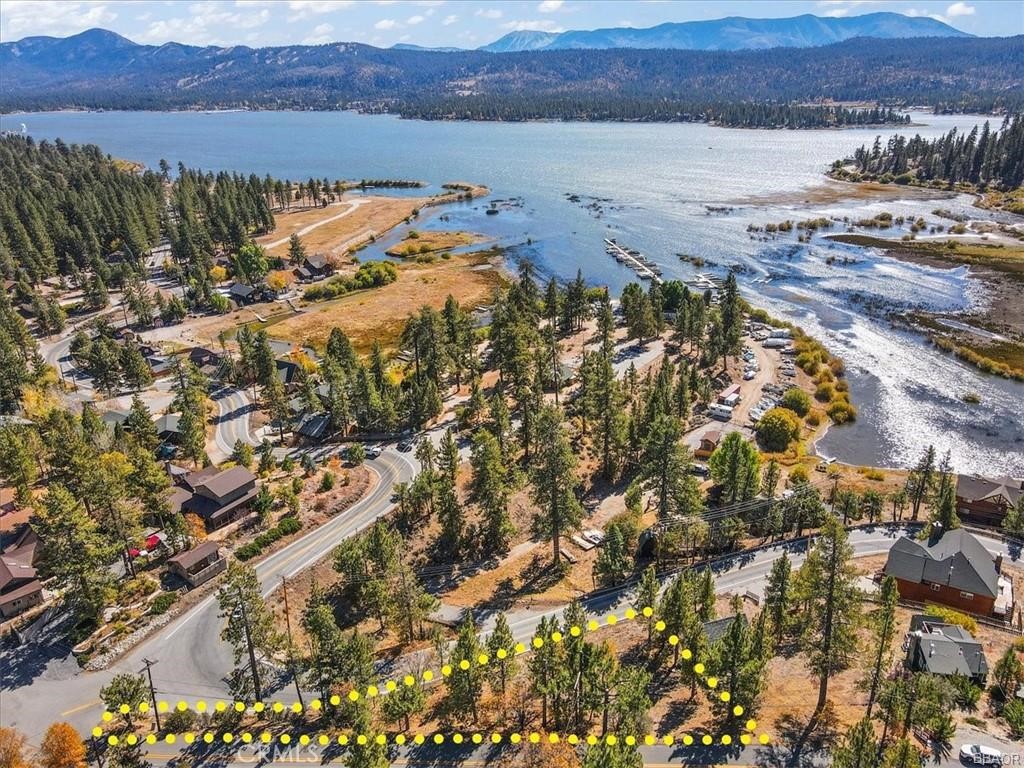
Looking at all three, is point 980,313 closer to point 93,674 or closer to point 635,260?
point 635,260

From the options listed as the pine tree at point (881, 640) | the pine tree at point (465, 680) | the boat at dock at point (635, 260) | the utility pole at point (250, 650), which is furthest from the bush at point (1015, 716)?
the boat at dock at point (635, 260)

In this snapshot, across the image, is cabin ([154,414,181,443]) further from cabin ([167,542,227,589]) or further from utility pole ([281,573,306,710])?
utility pole ([281,573,306,710])

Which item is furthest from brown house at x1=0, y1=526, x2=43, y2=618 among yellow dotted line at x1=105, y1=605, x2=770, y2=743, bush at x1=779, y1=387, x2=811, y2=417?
bush at x1=779, y1=387, x2=811, y2=417

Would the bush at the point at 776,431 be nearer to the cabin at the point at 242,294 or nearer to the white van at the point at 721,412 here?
the white van at the point at 721,412

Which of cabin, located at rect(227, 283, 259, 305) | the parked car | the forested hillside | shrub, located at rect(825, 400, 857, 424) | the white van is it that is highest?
the forested hillside

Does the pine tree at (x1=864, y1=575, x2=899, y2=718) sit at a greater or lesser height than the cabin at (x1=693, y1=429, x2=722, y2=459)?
greater

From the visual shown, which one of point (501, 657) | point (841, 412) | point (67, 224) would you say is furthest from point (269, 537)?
point (67, 224)

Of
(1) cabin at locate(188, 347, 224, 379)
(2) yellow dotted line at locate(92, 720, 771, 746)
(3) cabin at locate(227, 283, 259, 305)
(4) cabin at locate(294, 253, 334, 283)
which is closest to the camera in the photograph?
(2) yellow dotted line at locate(92, 720, 771, 746)

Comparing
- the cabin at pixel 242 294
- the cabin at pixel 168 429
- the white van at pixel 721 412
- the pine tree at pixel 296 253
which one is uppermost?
the pine tree at pixel 296 253
